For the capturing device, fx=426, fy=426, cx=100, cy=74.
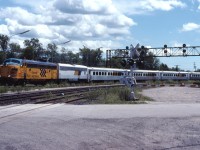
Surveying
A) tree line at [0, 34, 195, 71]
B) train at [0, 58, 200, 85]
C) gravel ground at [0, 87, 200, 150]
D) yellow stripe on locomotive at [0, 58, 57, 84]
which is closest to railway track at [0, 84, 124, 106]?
gravel ground at [0, 87, 200, 150]

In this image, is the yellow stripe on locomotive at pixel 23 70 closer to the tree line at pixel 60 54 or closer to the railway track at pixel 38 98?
the railway track at pixel 38 98

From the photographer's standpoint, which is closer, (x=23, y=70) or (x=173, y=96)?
(x=173, y=96)

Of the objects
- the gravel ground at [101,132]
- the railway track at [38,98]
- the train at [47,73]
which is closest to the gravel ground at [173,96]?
the train at [47,73]

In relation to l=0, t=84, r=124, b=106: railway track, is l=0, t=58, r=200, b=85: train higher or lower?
higher

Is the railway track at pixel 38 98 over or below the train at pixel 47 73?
below

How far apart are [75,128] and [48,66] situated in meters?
41.6

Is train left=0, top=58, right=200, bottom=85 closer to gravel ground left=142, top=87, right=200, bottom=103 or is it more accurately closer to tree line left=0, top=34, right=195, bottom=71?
gravel ground left=142, top=87, right=200, bottom=103

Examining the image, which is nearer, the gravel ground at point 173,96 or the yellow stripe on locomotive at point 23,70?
the gravel ground at point 173,96

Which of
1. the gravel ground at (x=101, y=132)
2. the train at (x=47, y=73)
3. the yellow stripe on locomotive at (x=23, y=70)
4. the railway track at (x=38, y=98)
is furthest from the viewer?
the train at (x=47, y=73)

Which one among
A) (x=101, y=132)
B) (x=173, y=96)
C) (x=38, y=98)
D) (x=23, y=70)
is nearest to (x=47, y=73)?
(x=23, y=70)

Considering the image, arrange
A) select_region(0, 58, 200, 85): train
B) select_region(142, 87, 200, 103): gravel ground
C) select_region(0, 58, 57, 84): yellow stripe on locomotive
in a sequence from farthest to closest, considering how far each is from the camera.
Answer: select_region(0, 58, 200, 85): train < select_region(0, 58, 57, 84): yellow stripe on locomotive < select_region(142, 87, 200, 103): gravel ground

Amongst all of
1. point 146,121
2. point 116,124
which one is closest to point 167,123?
point 146,121

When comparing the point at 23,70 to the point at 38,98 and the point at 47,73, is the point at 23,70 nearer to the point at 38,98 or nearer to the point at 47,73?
the point at 47,73

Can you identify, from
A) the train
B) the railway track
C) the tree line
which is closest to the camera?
the railway track
